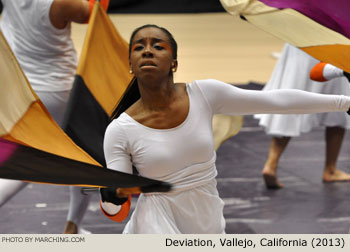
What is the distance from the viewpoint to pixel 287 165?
233 inches

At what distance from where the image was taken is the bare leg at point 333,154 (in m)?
5.44

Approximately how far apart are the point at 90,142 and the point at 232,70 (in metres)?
5.83

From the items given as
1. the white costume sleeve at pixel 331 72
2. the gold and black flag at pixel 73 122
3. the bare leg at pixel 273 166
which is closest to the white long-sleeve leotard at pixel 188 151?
the gold and black flag at pixel 73 122

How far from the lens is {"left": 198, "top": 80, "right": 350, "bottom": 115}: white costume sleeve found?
9.27 ft

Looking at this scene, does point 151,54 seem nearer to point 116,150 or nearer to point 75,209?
point 116,150

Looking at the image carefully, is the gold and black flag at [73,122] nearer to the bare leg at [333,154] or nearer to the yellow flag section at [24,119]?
the yellow flag section at [24,119]

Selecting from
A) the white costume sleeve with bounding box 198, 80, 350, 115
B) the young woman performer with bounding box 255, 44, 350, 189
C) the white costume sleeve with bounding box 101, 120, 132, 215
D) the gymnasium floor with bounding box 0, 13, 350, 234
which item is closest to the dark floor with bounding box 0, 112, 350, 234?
the gymnasium floor with bounding box 0, 13, 350, 234

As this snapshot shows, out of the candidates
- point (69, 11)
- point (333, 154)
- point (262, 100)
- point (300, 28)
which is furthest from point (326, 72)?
point (333, 154)

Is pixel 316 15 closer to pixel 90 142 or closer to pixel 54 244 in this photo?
pixel 90 142

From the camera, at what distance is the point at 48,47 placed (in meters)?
4.45

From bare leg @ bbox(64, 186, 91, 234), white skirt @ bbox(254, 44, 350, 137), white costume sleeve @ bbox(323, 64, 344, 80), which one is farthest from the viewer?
white skirt @ bbox(254, 44, 350, 137)

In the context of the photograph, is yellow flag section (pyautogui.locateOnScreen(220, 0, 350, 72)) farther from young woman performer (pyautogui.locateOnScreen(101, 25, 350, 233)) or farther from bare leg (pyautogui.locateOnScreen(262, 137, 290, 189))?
bare leg (pyautogui.locateOnScreen(262, 137, 290, 189))

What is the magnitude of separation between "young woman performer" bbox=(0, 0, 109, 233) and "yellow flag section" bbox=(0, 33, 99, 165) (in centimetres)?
107

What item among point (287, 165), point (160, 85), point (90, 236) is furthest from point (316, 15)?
point (287, 165)
